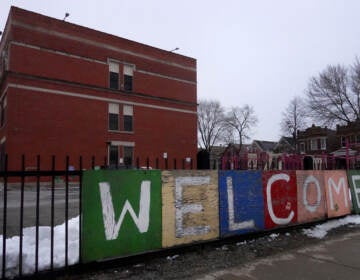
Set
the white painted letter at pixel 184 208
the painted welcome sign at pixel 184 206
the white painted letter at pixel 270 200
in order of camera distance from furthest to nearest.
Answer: the white painted letter at pixel 270 200 < the white painted letter at pixel 184 208 < the painted welcome sign at pixel 184 206

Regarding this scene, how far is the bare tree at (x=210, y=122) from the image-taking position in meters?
66.8

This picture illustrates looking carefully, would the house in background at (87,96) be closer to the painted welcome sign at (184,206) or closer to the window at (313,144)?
the painted welcome sign at (184,206)

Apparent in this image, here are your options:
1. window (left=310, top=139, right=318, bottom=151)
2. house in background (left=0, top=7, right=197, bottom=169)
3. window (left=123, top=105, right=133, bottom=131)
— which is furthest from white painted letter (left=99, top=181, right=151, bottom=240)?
window (left=310, top=139, right=318, bottom=151)

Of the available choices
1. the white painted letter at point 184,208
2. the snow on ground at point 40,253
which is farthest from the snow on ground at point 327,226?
the snow on ground at point 40,253

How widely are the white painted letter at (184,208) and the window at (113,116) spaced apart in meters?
25.9

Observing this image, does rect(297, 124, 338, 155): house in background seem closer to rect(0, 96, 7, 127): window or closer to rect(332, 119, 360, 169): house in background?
rect(332, 119, 360, 169): house in background

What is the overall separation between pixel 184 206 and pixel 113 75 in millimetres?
27891

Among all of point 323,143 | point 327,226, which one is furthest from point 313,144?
point 327,226

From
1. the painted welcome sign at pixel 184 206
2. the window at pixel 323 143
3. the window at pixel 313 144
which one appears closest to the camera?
the painted welcome sign at pixel 184 206

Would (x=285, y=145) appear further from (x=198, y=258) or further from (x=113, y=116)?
(x=198, y=258)

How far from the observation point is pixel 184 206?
5805mm

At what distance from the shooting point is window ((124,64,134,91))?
32.7m

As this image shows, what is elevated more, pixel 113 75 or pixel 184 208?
pixel 113 75

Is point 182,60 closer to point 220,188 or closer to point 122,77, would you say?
point 122,77
